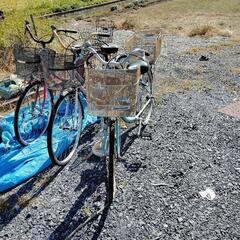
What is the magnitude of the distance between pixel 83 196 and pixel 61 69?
1353 millimetres

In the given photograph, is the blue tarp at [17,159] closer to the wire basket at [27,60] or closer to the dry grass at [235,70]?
the wire basket at [27,60]

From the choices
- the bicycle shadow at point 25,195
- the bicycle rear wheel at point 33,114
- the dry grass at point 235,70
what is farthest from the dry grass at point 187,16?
the bicycle shadow at point 25,195

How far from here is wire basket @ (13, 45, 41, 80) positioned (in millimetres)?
3893

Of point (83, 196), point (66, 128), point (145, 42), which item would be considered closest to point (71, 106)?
point (66, 128)

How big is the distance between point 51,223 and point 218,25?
39.0ft

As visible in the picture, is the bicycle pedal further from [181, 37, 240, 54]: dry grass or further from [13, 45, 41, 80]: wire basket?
[181, 37, 240, 54]: dry grass

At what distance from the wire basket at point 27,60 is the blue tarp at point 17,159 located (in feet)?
3.05

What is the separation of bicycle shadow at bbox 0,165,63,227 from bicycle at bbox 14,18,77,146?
2.10 feet

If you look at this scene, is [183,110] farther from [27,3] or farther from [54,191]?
[27,3]

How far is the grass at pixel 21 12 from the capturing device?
730 centimetres

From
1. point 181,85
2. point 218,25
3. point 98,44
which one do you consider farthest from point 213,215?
point 218,25

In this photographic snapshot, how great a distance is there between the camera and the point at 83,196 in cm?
366

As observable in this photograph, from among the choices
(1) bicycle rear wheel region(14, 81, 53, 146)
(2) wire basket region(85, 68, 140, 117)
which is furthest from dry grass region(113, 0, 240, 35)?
(2) wire basket region(85, 68, 140, 117)

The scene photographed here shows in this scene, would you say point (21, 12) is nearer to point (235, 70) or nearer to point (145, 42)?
point (235, 70)
